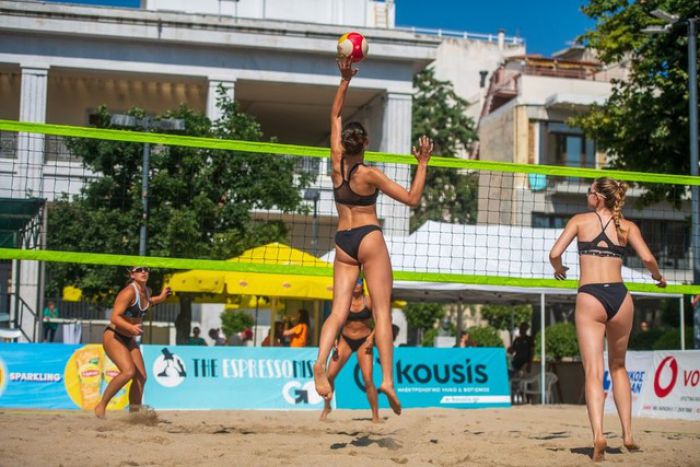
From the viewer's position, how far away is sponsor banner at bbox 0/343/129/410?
12992mm

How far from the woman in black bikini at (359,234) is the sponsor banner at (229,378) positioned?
7.39 metres

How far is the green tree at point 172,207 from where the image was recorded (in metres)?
18.0

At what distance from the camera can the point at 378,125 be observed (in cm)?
3095

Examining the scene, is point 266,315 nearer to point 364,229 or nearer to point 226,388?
point 226,388

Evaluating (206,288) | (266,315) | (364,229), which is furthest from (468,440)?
(266,315)

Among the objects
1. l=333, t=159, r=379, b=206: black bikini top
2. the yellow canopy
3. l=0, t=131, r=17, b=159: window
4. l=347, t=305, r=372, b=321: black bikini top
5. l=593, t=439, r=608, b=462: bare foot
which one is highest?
l=0, t=131, r=17, b=159: window

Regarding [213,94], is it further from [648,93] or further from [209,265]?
[209,265]

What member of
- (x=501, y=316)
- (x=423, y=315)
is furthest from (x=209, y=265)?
(x=501, y=316)

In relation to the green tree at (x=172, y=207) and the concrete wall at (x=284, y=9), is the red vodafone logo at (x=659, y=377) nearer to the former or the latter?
the green tree at (x=172, y=207)

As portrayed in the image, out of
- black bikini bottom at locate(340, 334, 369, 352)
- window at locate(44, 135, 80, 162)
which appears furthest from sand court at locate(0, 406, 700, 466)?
window at locate(44, 135, 80, 162)

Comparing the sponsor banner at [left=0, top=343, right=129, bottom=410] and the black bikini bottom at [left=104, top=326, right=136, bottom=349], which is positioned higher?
the black bikini bottom at [left=104, top=326, right=136, bottom=349]

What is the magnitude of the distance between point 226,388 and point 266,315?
2919 centimetres

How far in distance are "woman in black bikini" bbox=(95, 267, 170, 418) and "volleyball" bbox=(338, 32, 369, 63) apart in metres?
3.70

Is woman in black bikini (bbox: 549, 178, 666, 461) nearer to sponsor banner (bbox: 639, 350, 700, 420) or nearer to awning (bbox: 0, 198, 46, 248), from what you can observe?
sponsor banner (bbox: 639, 350, 700, 420)
